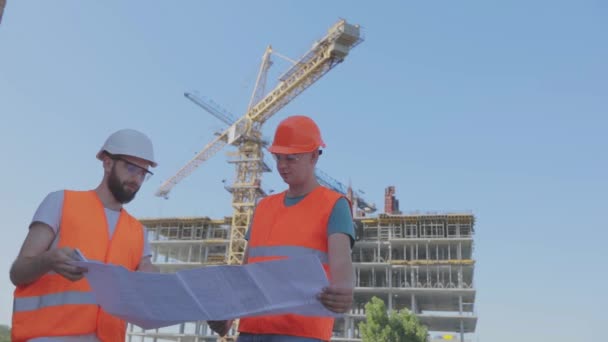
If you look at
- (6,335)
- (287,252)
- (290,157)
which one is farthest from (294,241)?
(6,335)

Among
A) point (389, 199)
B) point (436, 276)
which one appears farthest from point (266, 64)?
point (436, 276)

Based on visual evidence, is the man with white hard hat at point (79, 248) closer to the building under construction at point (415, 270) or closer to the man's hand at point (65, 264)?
the man's hand at point (65, 264)

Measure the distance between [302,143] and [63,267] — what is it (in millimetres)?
1232

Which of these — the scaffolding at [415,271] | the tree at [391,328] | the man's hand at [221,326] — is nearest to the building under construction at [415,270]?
the scaffolding at [415,271]

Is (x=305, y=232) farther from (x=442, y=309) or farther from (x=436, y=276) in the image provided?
(x=442, y=309)

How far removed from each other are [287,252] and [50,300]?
3.69 ft

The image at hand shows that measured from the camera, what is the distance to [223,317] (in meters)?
2.18

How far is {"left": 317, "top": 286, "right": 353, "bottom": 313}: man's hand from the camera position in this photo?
7.00ft

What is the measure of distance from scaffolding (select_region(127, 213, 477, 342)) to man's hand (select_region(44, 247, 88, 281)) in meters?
52.0

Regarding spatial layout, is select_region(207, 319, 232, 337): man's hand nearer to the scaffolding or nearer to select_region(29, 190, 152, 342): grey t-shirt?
select_region(29, 190, 152, 342): grey t-shirt

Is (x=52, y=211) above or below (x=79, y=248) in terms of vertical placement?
above

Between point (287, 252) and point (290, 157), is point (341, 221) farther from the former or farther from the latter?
point (290, 157)

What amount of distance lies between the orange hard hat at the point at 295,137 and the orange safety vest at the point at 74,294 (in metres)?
0.95

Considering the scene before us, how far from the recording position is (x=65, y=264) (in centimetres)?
227
